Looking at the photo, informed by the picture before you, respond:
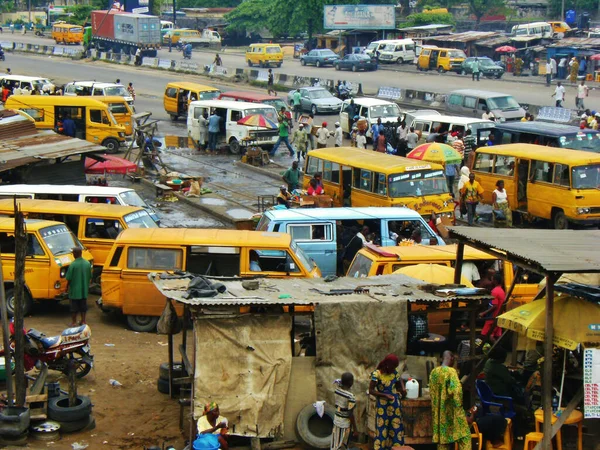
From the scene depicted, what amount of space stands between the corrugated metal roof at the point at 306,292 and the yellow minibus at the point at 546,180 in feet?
30.9

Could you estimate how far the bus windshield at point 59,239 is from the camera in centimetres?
1554

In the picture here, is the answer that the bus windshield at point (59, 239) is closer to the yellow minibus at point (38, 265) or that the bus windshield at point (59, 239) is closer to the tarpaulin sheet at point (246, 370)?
the yellow minibus at point (38, 265)

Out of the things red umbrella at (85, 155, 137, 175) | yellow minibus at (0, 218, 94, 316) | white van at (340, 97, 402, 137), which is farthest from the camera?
white van at (340, 97, 402, 137)

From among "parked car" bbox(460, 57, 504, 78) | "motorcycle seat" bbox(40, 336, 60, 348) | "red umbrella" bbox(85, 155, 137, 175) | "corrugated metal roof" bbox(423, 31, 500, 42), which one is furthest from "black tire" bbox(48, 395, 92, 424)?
"corrugated metal roof" bbox(423, 31, 500, 42)

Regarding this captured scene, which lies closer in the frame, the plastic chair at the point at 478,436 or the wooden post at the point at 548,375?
the wooden post at the point at 548,375

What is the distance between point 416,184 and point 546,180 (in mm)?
2948

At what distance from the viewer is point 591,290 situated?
10.3 metres

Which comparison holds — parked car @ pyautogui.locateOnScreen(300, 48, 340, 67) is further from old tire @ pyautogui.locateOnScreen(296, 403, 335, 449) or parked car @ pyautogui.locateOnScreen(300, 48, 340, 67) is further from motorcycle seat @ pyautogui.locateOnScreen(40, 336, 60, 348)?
old tire @ pyautogui.locateOnScreen(296, 403, 335, 449)

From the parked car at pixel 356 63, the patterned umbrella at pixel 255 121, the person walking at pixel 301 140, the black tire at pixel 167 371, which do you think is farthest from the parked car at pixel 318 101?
the black tire at pixel 167 371

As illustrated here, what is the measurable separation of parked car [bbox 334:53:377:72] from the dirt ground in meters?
44.7

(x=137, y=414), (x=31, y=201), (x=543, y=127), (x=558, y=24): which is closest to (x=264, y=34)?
(x=558, y=24)

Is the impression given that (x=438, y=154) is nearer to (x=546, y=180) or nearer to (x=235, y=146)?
(x=546, y=180)

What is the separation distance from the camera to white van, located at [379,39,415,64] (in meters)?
62.6

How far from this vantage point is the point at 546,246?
35.5 feet
